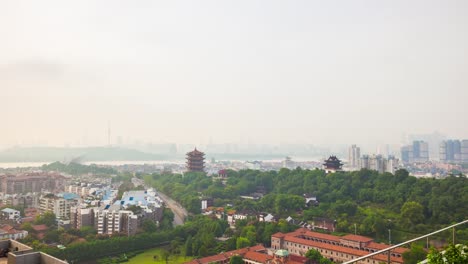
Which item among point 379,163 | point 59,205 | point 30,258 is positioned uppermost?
point 30,258

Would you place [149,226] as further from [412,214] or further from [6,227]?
[412,214]

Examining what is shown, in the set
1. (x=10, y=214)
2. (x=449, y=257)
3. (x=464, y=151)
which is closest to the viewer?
(x=449, y=257)


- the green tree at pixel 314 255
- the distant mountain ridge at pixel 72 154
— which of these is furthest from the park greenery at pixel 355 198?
the distant mountain ridge at pixel 72 154

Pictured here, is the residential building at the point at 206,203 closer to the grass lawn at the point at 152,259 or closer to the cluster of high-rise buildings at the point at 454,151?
the grass lawn at the point at 152,259

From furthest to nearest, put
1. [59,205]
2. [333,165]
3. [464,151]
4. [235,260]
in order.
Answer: [464,151], [333,165], [59,205], [235,260]

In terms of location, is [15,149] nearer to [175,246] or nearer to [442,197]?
[175,246]

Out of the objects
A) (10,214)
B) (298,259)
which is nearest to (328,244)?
(298,259)

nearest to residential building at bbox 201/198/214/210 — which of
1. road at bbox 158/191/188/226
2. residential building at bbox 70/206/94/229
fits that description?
road at bbox 158/191/188/226
